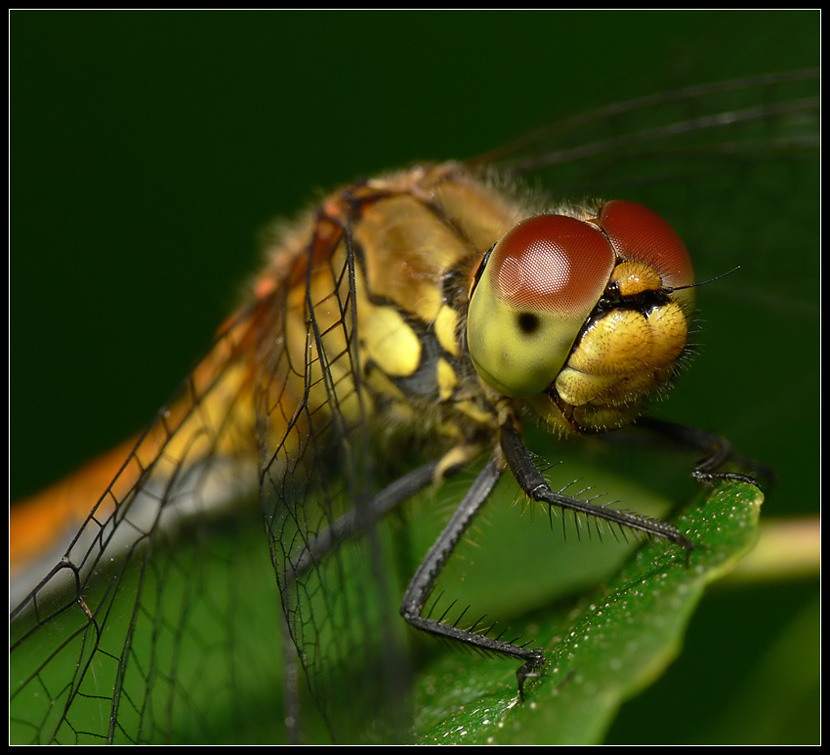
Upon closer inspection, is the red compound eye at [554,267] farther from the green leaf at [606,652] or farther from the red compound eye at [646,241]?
the green leaf at [606,652]

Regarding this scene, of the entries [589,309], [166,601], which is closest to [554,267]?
[589,309]

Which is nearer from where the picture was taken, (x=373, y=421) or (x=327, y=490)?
(x=327, y=490)

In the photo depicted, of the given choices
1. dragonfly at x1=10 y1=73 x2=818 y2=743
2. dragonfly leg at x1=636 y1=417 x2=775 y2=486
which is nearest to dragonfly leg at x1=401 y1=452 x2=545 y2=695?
dragonfly at x1=10 y1=73 x2=818 y2=743

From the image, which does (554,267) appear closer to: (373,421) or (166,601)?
(373,421)

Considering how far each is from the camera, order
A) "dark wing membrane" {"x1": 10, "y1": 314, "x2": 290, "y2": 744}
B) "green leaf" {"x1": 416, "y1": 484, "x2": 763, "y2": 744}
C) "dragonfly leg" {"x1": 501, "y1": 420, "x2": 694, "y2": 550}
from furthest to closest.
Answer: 1. "dark wing membrane" {"x1": 10, "y1": 314, "x2": 290, "y2": 744}
2. "dragonfly leg" {"x1": 501, "y1": 420, "x2": 694, "y2": 550}
3. "green leaf" {"x1": 416, "y1": 484, "x2": 763, "y2": 744}

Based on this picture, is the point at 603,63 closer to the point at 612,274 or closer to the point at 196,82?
the point at 196,82

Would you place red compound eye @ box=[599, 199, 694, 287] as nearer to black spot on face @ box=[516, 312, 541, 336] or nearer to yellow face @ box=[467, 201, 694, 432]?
yellow face @ box=[467, 201, 694, 432]
